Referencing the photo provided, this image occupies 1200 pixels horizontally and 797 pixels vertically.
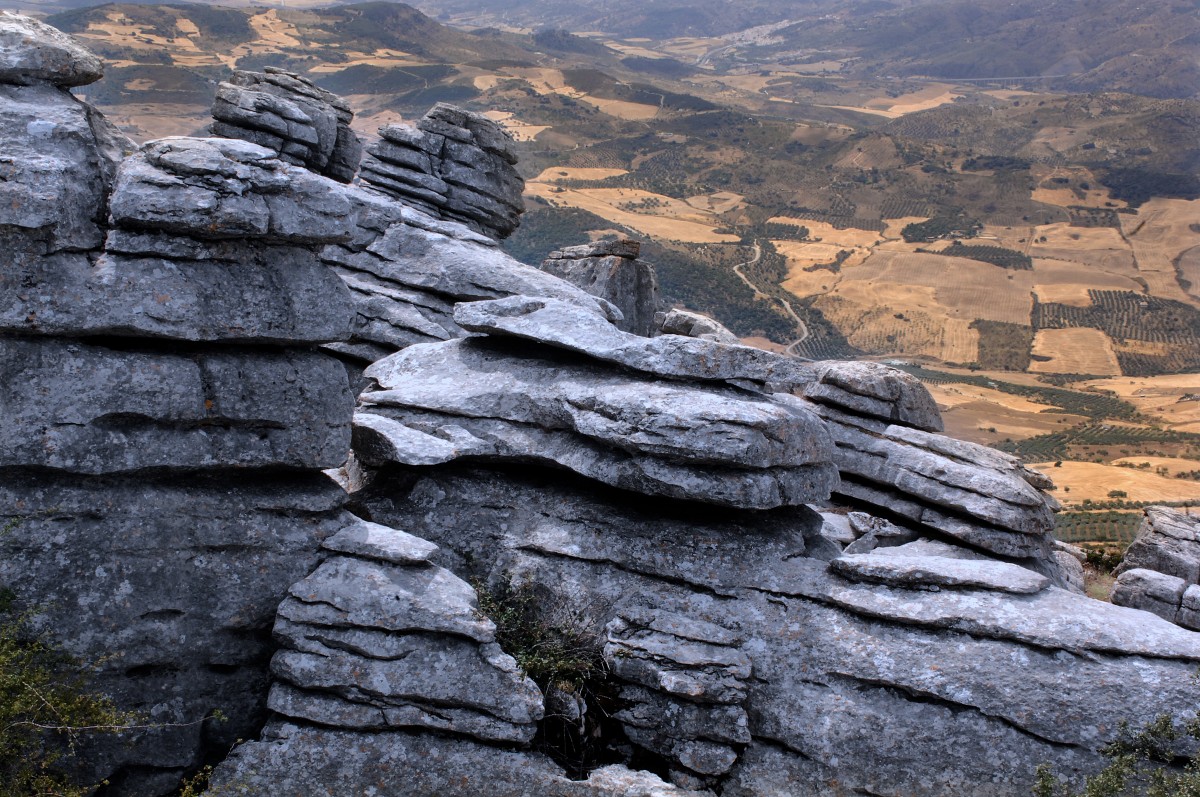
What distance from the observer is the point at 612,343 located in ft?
57.5

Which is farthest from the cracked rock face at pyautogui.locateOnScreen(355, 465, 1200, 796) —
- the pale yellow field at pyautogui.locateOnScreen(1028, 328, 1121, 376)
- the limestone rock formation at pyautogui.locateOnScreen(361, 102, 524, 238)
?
the pale yellow field at pyautogui.locateOnScreen(1028, 328, 1121, 376)

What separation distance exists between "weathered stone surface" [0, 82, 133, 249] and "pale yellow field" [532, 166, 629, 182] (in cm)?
16747

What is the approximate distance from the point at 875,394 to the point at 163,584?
1864 centimetres

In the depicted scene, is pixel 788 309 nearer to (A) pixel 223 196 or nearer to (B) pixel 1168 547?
(B) pixel 1168 547

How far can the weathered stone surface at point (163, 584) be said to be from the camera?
12.9 meters

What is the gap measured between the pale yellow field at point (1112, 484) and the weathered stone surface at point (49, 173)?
68.3m

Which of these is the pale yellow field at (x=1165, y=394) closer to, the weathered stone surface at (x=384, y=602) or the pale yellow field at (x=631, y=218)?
the pale yellow field at (x=631, y=218)

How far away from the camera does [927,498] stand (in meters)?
21.9

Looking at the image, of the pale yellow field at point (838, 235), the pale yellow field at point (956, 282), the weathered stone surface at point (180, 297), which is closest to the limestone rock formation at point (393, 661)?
the weathered stone surface at point (180, 297)

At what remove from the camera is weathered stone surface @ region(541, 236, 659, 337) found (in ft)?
113

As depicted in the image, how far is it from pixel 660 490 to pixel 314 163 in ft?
66.7

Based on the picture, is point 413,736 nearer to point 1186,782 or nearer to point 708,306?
point 1186,782

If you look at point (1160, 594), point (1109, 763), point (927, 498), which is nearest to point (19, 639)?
point (1109, 763)

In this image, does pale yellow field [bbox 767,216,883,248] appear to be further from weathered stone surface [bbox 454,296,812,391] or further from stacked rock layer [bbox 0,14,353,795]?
stacked rock layer [bbox 0,14,353,795]
